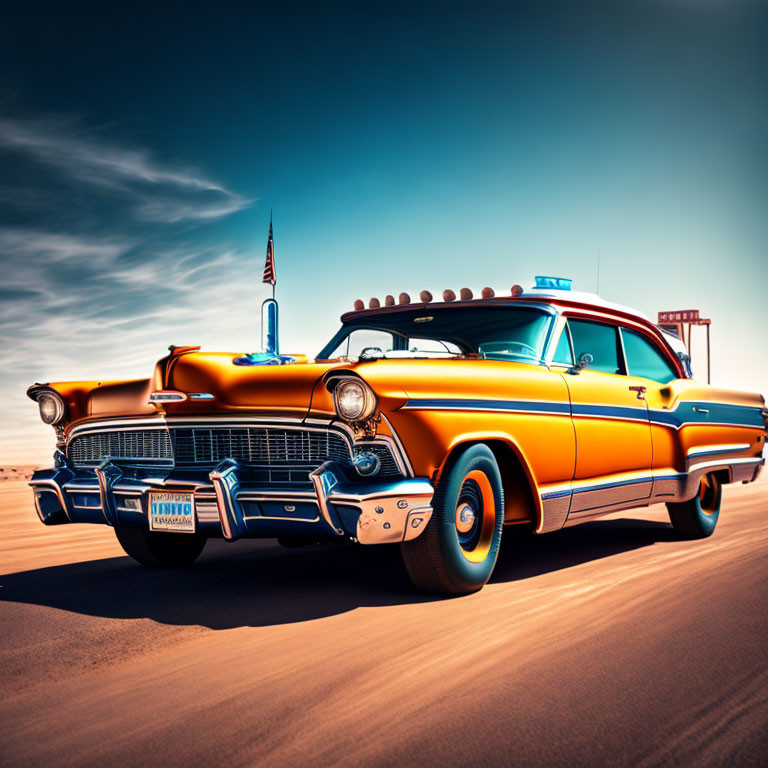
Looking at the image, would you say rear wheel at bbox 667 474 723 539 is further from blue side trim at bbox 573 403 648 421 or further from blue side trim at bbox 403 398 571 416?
blue side trim at bbox 403 398 571 416

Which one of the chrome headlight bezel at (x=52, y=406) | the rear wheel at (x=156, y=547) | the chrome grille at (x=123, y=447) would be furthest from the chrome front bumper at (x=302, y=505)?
the rear wheel at (x=156, y=547)

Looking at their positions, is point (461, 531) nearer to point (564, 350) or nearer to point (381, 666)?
point (381, 666)

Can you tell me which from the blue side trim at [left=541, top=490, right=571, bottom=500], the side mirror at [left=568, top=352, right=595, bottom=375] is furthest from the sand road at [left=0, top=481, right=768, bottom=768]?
the side mirror at [left=568, top=352, right=595, bottom=375]

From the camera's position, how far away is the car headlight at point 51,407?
5223 mm

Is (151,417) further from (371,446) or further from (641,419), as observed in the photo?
(641,419)

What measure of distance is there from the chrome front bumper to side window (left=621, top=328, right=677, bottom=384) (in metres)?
2.86

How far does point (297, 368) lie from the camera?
434 cm

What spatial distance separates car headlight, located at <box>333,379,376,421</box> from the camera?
404 cm

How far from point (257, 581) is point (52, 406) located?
169 cm

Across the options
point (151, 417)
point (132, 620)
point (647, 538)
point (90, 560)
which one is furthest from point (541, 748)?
point (647, 538)

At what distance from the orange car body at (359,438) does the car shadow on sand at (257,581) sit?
0.41 meters

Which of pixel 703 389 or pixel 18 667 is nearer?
pixel 18 667

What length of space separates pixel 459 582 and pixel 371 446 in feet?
2.85

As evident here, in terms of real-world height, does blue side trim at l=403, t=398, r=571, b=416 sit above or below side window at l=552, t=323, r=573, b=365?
below
